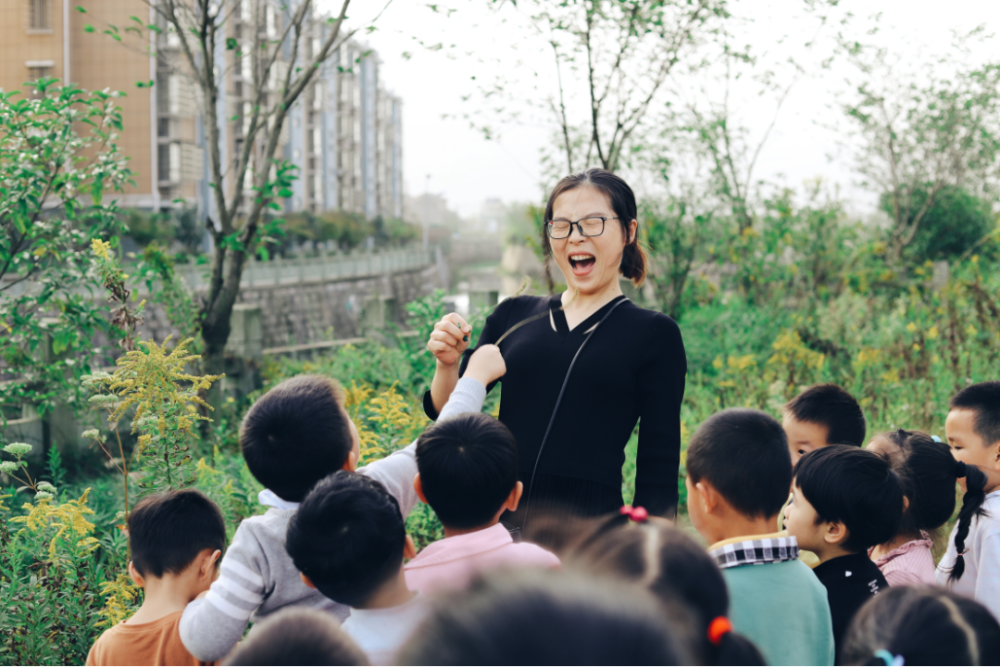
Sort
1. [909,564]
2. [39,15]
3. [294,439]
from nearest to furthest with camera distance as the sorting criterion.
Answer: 1. [294,439]
2. [909,564]
3. [39,15]

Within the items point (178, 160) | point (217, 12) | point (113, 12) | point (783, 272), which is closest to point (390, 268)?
point (178, 160)

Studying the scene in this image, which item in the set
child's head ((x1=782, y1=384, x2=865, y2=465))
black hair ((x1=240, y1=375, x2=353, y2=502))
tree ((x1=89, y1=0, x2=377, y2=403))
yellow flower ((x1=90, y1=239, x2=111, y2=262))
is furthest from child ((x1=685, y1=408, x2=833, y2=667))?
tree ((x1=89, y1=0, x2=377, y2=403))

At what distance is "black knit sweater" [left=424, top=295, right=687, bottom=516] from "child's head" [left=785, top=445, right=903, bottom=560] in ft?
1.17

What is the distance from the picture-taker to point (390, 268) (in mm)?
24453

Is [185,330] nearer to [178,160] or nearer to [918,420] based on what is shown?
[918,420]

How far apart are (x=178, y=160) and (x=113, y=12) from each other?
4122 mm

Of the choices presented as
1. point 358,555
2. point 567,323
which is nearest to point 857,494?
point 567,323

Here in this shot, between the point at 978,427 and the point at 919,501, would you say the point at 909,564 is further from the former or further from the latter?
the point at 978,427

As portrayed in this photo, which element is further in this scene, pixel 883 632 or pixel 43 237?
pixel 43 237

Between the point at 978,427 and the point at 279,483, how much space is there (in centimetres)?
197

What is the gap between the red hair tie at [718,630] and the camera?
916mm

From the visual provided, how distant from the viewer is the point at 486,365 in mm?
1673

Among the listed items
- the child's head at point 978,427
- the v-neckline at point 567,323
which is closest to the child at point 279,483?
the v-neckline at point 567,323

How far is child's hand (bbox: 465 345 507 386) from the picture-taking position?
5.42 ft
